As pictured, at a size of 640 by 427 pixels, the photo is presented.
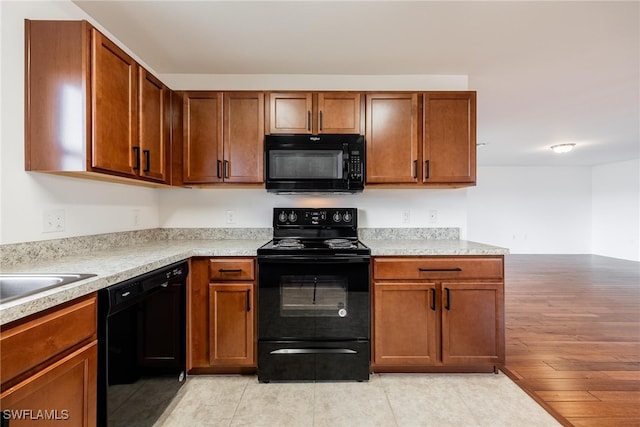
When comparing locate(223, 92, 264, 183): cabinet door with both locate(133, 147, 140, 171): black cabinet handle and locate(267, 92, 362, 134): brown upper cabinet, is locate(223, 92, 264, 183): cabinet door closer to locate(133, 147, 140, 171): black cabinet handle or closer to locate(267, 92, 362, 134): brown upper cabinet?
locate(267, 92, 362, 134): brown upper cabinet

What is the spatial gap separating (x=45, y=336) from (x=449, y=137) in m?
2.52

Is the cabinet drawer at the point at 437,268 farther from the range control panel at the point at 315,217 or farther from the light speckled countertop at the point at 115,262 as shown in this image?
the range control panel at the point at 315,217

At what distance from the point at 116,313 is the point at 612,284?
6430 mm

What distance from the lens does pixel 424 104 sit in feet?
7.72

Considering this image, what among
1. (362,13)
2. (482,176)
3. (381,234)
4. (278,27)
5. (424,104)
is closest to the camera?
(362,13)

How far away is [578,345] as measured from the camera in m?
2.66

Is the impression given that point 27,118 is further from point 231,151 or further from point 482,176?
point 482,176

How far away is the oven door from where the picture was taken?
6.76ft

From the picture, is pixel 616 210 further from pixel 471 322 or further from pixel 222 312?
pixel 222 312

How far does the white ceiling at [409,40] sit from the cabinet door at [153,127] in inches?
14.3

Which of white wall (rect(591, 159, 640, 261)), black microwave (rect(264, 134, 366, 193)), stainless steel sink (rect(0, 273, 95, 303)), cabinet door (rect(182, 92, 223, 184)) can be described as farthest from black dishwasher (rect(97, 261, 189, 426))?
white wall (rect(591, 159, 640, 261))

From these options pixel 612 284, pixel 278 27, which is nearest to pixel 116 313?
pixel 278 27

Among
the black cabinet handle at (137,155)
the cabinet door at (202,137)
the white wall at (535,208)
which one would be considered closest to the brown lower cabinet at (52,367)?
the black cabinet handle at (137,155)

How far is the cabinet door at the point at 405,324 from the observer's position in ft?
6.91
